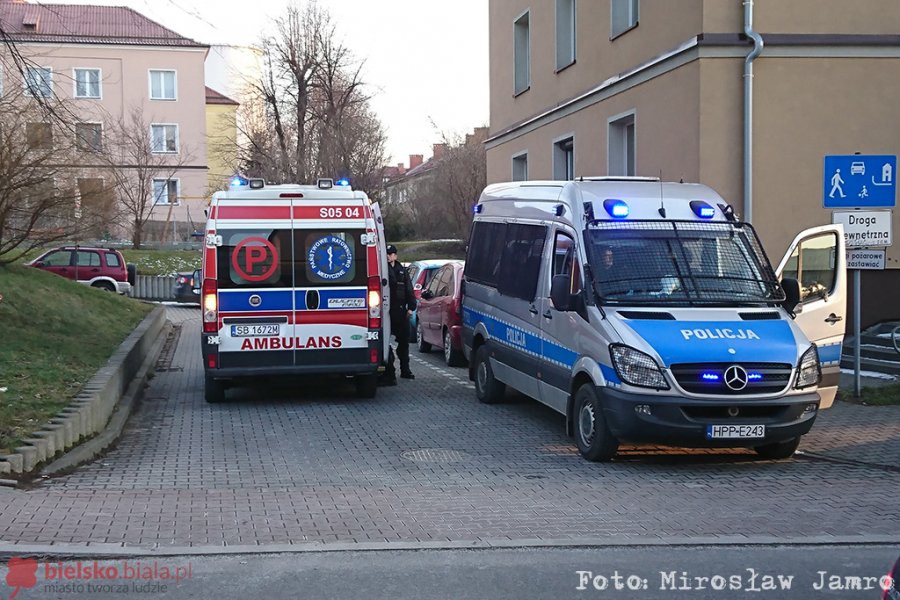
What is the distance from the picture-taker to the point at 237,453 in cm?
930

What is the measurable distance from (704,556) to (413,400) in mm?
6886

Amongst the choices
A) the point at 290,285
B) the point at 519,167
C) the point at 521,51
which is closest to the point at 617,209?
the point at 290,285

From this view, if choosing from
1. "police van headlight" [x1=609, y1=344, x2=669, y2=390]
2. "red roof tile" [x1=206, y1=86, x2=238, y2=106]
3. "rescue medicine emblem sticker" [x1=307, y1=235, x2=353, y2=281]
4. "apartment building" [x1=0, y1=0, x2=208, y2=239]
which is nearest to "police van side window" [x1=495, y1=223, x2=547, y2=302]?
"rescue medicine emblem sticker" [x1=307, y1=235, x2=353, y2=281]

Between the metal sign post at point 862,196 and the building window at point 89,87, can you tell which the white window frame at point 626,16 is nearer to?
the metal sign post at point 862,196

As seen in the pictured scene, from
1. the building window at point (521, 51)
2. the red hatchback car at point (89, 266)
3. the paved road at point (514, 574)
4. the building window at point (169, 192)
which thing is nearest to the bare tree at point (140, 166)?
the building window at point (169, 192)

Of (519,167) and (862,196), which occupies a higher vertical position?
(519,167)

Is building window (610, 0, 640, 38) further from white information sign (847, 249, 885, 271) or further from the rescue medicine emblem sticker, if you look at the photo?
the rescue medicine emblem sticker

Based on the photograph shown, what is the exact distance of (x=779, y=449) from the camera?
8914 millimetres

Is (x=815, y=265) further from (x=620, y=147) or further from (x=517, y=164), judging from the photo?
(x=517, y=164)

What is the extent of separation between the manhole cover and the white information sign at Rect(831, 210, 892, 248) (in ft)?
18.5

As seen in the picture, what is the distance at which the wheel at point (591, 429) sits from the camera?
859cm

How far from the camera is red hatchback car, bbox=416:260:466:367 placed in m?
16.0

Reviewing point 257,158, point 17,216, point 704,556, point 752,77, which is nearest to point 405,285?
point 752,77

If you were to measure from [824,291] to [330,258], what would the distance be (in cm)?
589
